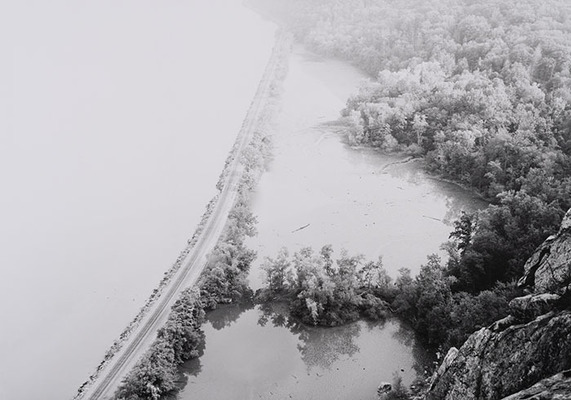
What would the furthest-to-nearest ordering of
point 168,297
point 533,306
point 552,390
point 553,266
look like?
point 168,297, point 553,266, point 533,306, point 552,390

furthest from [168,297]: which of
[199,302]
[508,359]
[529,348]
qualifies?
[529,348]

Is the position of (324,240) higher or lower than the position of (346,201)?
lower

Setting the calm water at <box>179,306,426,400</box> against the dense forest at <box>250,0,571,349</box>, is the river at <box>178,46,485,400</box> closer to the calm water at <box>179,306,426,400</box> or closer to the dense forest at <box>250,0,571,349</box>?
the calm water at <box>179,306,426,400</box>

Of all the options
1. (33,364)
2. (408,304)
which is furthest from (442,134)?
(33,364)

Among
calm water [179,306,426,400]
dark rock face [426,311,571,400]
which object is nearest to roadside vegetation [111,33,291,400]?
calm water [179,306,426,400]

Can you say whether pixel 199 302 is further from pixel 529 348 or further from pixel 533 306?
pixel 529 348

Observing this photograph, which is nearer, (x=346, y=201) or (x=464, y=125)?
(x=346, y=201)

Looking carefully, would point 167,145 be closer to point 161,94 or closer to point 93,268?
point 161,94

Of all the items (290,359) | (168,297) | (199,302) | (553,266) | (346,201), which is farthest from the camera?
(346,201)
